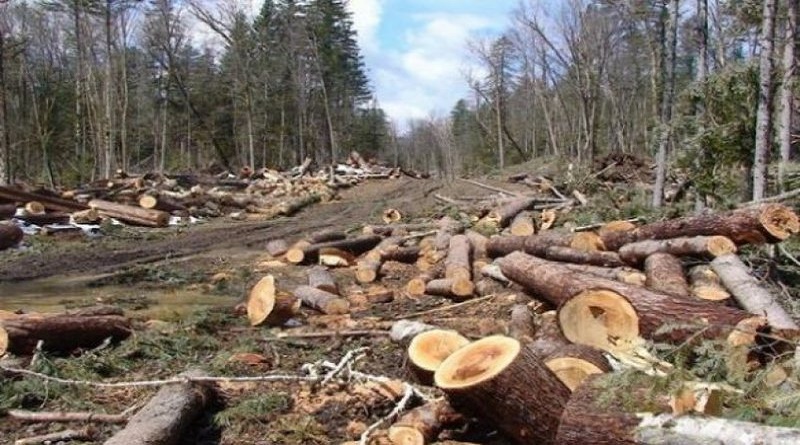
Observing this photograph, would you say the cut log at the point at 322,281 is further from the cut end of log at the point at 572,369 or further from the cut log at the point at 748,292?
the cut end of log at the point at 572,369

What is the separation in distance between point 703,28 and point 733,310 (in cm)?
1083

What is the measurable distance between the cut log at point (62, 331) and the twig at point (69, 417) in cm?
131

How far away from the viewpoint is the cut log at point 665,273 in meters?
7.49

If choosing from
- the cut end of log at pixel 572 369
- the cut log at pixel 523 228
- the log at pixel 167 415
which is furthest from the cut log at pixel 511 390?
the cut log at pixel 523 228

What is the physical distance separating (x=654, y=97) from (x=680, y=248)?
12110mm

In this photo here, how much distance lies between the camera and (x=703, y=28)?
1485cm

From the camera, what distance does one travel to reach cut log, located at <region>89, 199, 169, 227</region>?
18.3 m

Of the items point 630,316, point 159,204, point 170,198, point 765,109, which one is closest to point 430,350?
point 630,316

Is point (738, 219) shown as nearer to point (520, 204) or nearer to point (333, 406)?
point (333, 406)

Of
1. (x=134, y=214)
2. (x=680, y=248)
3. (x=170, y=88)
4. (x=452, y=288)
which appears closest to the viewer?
(x=680, y=248)

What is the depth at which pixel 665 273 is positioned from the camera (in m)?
7.82

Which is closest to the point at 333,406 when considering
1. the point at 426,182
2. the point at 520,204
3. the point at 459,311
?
the point at 459,311

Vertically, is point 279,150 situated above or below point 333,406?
above

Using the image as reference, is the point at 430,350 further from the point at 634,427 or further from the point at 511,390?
the point at 634,427
